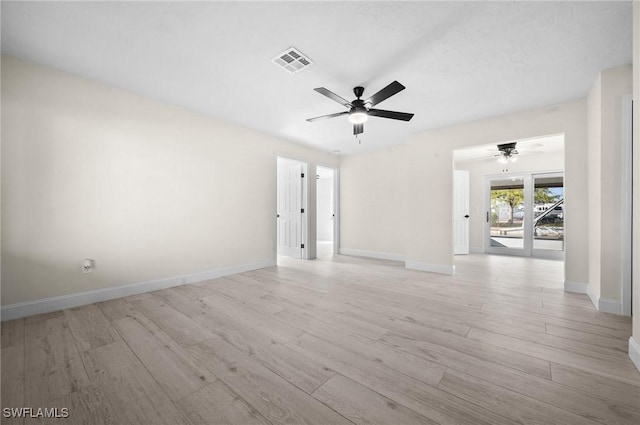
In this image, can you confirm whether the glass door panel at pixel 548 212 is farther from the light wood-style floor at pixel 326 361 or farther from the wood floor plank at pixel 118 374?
the wood floor plank at pixel 118 374

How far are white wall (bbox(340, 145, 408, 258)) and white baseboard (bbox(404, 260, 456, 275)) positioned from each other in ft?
2.74

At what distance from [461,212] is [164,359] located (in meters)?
6.90

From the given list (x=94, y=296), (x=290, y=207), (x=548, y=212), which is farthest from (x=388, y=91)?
(x=548, y=212)

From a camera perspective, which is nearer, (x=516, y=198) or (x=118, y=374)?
(x=118, y=374)

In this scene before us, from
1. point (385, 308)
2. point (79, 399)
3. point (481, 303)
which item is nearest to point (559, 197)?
point (481, 303)

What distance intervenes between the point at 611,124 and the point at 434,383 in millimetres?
3339

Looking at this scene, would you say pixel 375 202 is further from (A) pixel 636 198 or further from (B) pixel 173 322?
(B) pixel 173 322

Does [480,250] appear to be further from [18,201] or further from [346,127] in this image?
[18,201]

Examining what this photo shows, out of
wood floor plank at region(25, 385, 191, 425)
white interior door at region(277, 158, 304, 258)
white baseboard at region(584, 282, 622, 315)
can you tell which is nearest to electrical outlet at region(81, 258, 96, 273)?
wood floor plank at region(25, 385, 191, 425)

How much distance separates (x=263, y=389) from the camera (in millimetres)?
1428

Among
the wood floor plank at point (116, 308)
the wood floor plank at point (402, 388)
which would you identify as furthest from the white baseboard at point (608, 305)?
the wood floor plank at point (116, 308)

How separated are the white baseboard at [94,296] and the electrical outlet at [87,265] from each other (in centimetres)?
24

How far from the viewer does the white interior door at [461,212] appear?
6402 millimetres

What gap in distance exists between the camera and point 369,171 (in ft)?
19.7
